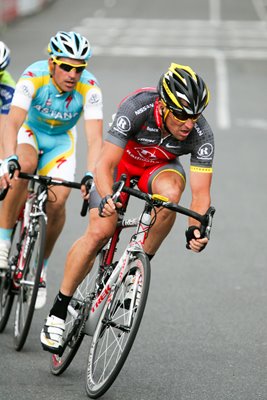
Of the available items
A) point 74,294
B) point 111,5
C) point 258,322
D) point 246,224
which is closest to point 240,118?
point 246,224

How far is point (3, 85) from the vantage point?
831cm

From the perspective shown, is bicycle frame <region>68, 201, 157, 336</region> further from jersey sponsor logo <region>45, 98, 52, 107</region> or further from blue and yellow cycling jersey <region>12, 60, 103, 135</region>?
jersey sponsor logo <region>45, 98, 52, 107</region>

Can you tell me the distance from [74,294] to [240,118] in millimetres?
15082

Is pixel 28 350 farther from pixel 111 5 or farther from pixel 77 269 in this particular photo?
pixel 111 5

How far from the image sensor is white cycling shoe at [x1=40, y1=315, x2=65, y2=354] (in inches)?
253

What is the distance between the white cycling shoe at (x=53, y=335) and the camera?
6.43m

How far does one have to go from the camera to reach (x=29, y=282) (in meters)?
7.18

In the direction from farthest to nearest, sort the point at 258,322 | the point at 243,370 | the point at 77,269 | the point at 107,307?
the point at 258,322 < the point at 243,370 < the point at 77,269 < the point at 107,307

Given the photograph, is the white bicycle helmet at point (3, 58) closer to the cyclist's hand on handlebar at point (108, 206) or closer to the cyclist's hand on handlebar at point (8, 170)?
the cyclist's hand on handlebar at point (8, 170)

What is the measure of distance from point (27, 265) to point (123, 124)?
1.61 meters

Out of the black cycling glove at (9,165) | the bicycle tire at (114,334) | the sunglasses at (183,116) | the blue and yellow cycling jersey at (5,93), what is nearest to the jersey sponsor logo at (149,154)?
the sunglasses at (183,116)

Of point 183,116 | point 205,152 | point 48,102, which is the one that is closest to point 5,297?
point 48,102

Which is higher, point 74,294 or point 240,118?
point 74,294

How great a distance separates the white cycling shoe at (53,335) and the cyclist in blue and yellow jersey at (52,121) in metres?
0.83
